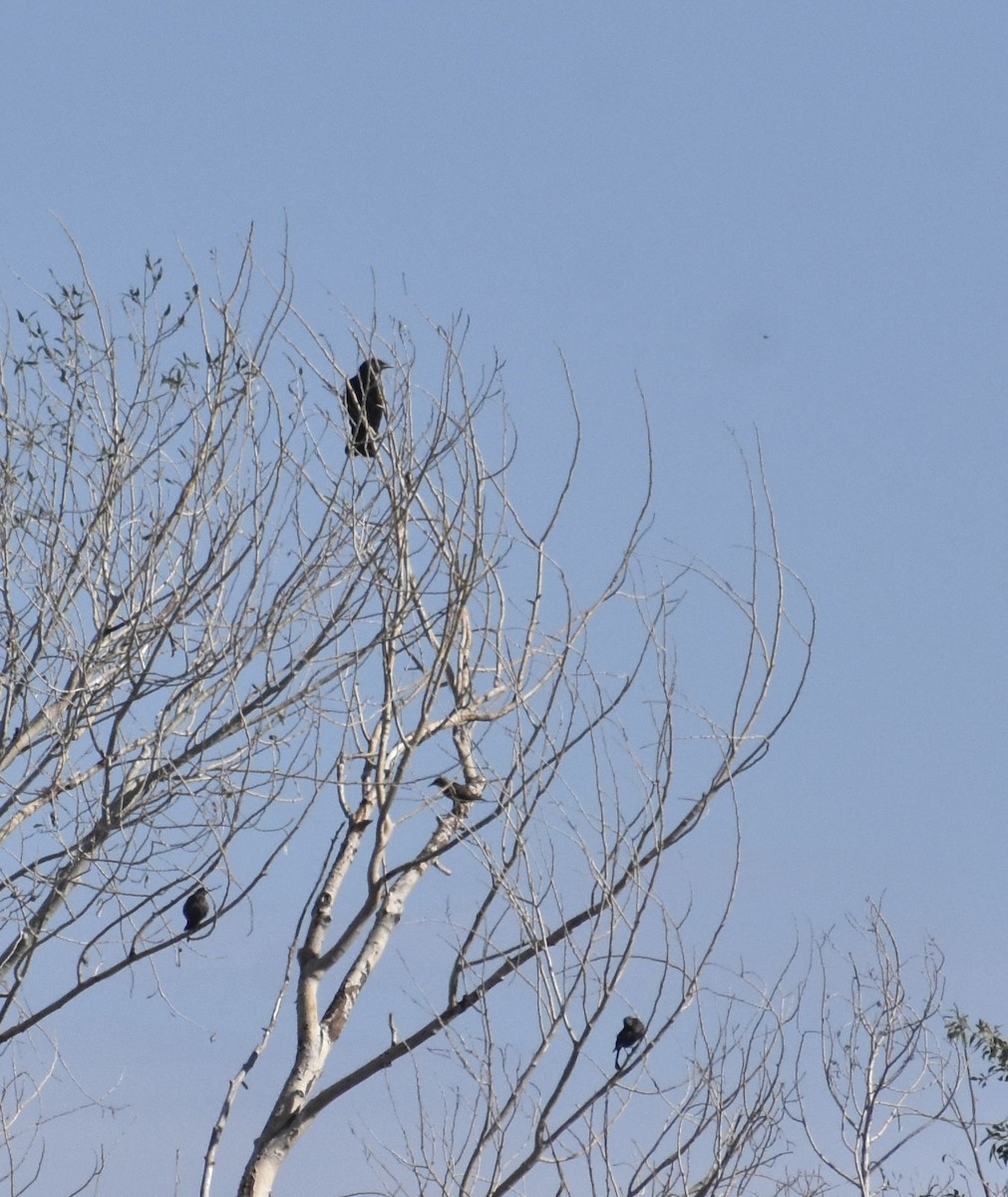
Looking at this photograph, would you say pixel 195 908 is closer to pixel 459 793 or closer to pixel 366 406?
pixel 459 793

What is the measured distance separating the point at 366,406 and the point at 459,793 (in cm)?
123

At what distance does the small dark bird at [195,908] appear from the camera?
4.72 metres

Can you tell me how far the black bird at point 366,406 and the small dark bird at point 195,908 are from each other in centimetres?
134

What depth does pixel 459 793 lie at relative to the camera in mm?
4816

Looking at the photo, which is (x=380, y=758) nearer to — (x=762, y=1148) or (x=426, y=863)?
(x=426, y=863)

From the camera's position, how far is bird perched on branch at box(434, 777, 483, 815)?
4785 mm

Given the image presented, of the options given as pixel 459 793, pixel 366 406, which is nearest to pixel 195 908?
pixel 459 793

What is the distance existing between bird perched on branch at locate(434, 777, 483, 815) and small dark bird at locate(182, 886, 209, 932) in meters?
0.73

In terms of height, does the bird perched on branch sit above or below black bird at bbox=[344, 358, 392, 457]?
below

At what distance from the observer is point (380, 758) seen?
4.34 metres

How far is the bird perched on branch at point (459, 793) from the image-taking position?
4.79 meters

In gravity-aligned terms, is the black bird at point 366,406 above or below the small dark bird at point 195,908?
above

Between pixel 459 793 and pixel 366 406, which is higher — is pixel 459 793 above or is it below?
below

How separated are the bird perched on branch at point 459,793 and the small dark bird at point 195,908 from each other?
0.73m
